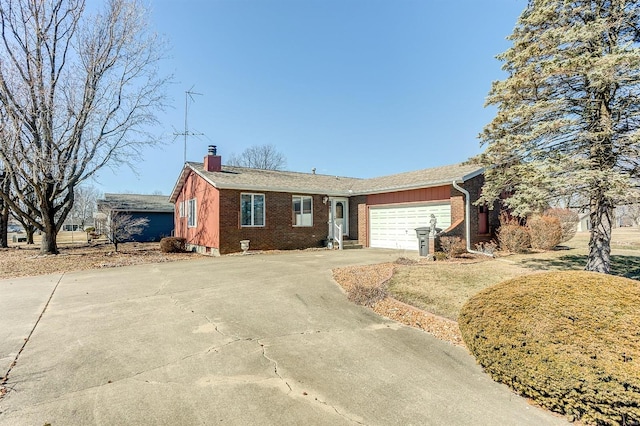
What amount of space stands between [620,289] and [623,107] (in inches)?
256

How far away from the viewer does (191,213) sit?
18234 millimetres

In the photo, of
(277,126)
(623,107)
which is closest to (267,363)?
(623,107)

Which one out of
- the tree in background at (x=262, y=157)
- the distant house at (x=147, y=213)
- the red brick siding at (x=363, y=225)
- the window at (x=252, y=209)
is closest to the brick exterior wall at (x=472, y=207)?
the red brick siding at (x=363, y=225)

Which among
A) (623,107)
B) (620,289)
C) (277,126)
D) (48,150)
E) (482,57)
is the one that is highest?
(277,126)

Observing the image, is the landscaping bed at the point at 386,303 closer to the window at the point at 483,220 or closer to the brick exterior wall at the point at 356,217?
the window at the point at 483,220

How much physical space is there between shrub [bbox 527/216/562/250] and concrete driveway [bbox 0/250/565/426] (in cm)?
1171

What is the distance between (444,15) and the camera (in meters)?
11.8

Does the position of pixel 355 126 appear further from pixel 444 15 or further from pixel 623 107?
pixel 623 107

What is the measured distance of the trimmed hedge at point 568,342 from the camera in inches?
108

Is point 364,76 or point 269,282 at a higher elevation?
point 364,76

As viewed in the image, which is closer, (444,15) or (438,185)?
(444,15)

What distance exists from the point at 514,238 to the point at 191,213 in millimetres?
16502

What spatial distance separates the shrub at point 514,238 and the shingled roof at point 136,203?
2481 centimetres

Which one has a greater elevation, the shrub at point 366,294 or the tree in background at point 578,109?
the tree in background at point 578,109
